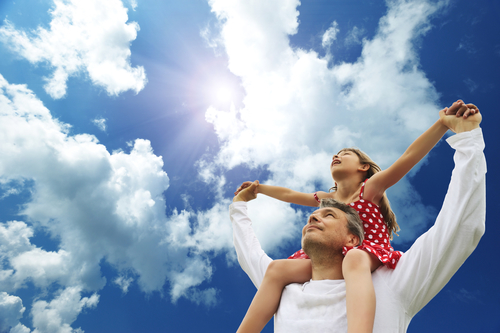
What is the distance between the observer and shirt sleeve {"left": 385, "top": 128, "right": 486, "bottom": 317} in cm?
203

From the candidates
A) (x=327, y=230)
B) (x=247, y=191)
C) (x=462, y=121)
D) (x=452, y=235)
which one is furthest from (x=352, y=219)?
(x=247, y=191)

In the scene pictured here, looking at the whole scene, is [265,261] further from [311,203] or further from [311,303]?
[311,203]

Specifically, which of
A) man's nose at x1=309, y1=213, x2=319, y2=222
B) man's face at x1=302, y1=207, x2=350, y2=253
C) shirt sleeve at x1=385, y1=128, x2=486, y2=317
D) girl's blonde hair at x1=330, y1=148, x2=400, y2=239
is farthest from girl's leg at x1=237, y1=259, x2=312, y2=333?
girl's blonde hair at x1=330, y1=148, x2=400, y2=239

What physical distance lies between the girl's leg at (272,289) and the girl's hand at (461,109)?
183 cm

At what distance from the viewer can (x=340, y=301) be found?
7.63ft

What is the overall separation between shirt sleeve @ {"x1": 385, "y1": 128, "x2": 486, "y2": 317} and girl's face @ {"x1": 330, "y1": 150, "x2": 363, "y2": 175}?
4.89 ft

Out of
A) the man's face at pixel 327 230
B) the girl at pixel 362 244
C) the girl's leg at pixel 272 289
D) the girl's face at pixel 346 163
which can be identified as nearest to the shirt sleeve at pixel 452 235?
the girl at pixel 362 244

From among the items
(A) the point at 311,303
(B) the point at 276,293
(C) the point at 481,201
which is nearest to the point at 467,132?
(C) the point at 481,201

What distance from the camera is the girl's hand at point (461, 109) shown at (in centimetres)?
235

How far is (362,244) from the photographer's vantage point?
8.80ft

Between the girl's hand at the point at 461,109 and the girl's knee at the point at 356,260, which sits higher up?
the girl's hand at the point at 461,109

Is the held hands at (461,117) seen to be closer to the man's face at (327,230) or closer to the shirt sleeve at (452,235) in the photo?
the shirt sleeve at (452,235)

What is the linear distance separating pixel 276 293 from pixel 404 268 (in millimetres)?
1114

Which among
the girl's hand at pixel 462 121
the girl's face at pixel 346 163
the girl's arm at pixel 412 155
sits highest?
the girl's face at pixel 346 163
